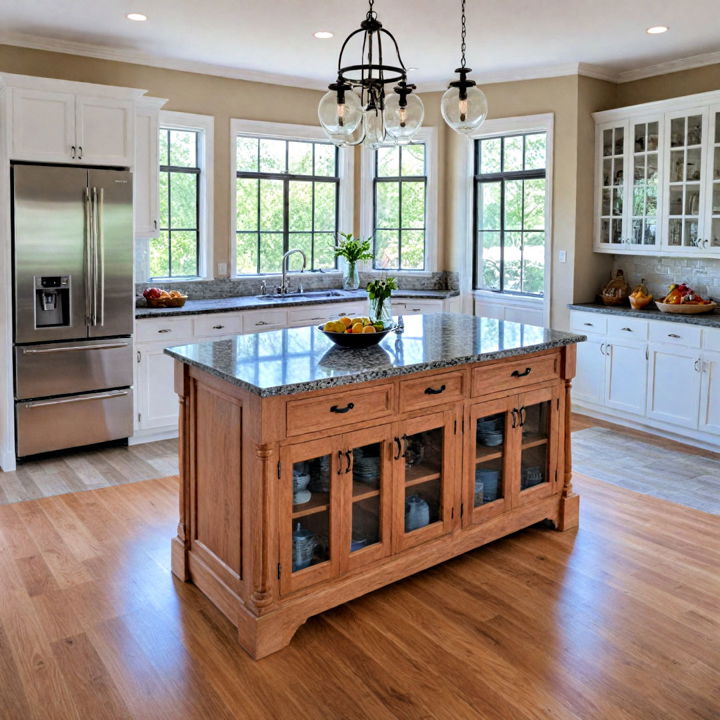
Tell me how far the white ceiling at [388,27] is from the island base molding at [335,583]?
2.87m

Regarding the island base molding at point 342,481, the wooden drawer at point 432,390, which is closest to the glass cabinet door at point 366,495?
the island base molding at point 342,481

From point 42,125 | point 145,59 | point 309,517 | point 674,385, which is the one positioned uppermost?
point 145,59

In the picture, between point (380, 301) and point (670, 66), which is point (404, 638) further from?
point (670, 66)

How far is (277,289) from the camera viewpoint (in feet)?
21.0

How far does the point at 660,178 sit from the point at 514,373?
2970 millimetres

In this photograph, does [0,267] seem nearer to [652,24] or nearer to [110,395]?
[110,395]

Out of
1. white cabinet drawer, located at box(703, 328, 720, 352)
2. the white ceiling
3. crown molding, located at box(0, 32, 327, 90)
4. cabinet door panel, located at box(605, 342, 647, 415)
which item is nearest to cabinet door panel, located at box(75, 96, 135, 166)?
the white ceiling

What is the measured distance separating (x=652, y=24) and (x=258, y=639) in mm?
4288

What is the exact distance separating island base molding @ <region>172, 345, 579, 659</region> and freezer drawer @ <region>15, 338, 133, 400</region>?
2.01m

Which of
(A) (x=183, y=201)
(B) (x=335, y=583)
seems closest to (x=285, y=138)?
(A) (x=183, y=201)

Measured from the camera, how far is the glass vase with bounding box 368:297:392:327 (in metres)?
3.57

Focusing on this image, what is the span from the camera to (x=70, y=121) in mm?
4684

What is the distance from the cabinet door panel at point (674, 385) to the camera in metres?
5.16

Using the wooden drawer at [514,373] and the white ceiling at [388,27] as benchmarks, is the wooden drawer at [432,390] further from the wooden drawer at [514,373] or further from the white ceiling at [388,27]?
the white ceiling at [388,27]
